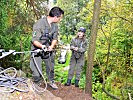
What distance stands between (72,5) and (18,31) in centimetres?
1228

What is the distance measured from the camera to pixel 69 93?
588cm

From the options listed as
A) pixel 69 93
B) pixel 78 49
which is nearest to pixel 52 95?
pixel 69 93

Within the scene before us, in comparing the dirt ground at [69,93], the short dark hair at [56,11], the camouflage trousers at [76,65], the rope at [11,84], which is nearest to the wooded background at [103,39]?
the camouflage trousers at [76,65]

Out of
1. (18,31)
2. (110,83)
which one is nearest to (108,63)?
(110,83)

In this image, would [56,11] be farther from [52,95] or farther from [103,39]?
[103,39]

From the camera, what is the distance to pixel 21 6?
874cm

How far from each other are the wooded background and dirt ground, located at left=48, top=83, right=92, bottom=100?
0.71 m

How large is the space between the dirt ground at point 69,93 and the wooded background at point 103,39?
0.71 metres

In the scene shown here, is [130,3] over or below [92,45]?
over

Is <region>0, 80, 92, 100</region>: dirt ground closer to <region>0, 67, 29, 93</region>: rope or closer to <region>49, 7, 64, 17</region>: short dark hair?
<region>0, 67, 29, 93</region>: rope

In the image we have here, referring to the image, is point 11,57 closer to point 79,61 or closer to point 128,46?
point 79,61

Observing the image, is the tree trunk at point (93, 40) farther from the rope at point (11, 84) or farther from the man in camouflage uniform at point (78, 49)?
the rope at point (11, 84)

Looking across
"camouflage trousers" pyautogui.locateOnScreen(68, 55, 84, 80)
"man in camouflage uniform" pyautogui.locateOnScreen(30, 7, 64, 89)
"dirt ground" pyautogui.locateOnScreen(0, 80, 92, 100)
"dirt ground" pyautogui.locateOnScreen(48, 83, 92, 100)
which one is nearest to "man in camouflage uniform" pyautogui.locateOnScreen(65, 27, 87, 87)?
"camouflage trousers" pyautogui.locateOnScreen(68, 55, 84, 80)

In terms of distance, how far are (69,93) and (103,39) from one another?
8208 mm
